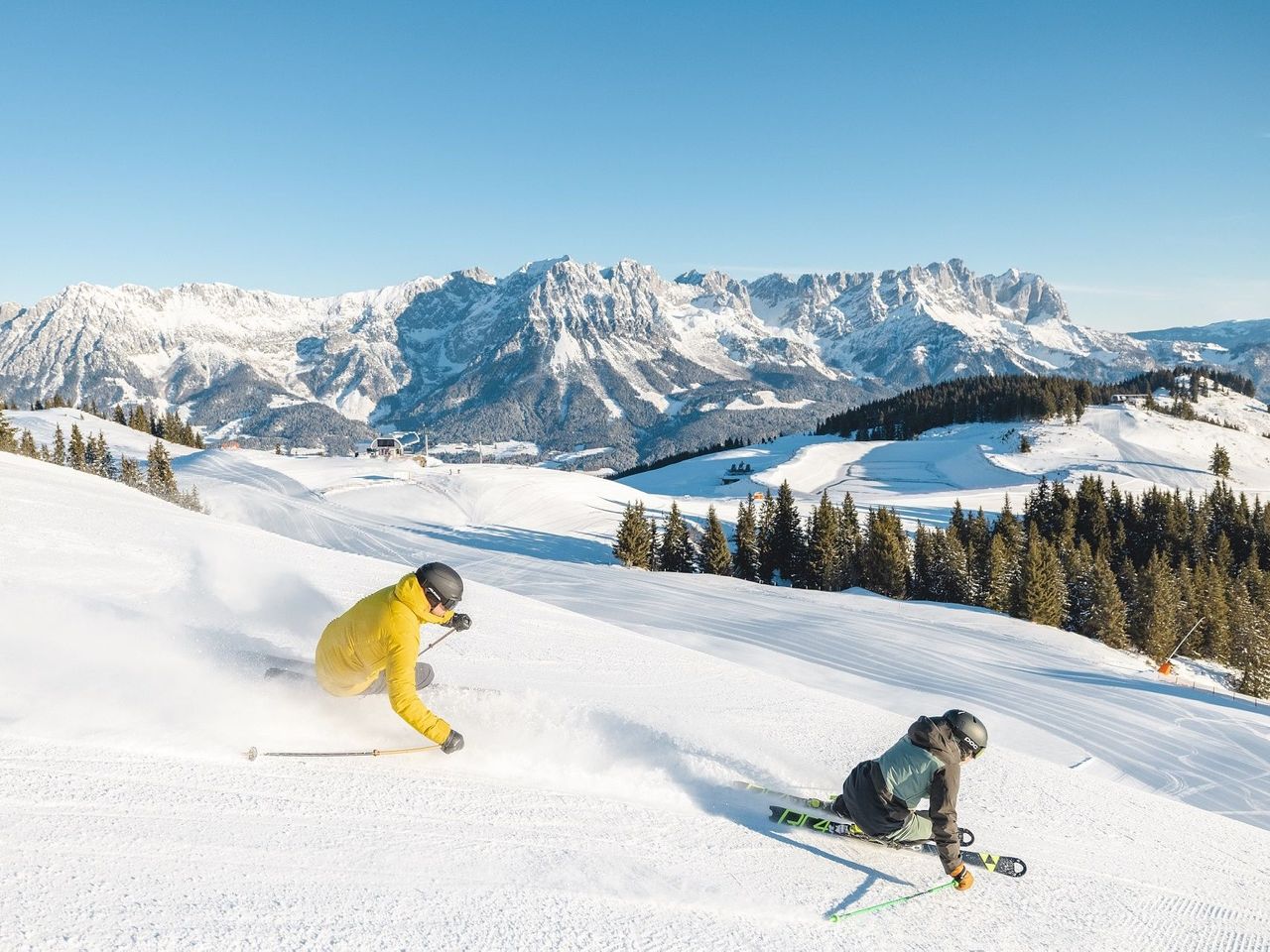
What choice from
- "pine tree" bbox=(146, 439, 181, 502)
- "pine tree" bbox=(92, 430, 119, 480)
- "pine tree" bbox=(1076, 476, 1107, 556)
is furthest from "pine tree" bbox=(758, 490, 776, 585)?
"pine tree" bbox=(92, 430, 119, 480)

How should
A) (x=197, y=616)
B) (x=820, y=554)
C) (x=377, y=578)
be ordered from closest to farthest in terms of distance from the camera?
(x=197, y=616) < (x=377, y=578) < (x=820, y=554)

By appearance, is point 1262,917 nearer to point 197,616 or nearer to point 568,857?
point 568,857

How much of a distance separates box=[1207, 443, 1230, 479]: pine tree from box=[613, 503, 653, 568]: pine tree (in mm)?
101358

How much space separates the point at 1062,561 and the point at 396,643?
58.5 meters

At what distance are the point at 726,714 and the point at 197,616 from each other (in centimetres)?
614


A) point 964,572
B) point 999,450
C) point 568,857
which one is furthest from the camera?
point 999,450

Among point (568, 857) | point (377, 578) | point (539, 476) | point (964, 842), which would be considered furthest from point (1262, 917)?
point (539, 476)

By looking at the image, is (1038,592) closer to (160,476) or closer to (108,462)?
(160,476)

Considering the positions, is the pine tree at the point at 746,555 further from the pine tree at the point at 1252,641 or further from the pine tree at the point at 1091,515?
the pine tree at the point at 1091,515

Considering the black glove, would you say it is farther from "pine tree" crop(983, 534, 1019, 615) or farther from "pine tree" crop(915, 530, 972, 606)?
"pine tree" crop(915, 530, 972, 606)

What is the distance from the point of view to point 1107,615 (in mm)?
41906

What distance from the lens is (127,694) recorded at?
573 centimetres

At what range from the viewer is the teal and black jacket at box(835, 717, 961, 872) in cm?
523

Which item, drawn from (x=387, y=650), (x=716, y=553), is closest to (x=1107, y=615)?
(x=716, y=553)
